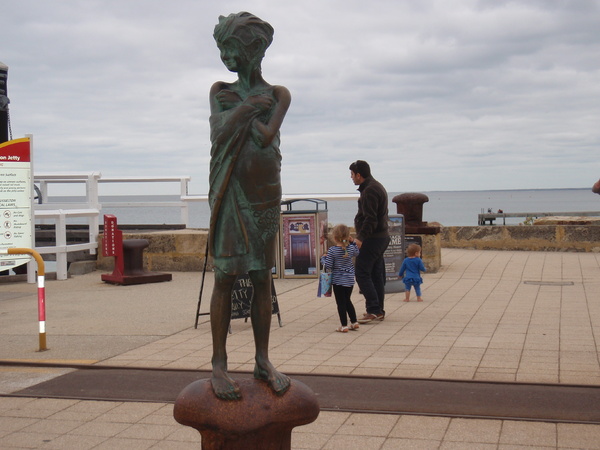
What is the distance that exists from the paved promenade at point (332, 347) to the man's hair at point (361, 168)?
175cm

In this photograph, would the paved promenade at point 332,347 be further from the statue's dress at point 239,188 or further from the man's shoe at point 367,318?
the statue's dress at point 239,188

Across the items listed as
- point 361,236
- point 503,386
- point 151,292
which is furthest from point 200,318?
point 503,386

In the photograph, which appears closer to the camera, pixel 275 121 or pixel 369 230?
pixel 275 121

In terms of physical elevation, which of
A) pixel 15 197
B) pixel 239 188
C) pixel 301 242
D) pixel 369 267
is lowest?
pixel 369 267

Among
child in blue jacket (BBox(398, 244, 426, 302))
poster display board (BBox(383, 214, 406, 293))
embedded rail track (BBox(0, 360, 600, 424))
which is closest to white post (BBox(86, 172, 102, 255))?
poster display board (BBox(383, 214, 406, 293))

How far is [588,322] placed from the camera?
9.84 meters

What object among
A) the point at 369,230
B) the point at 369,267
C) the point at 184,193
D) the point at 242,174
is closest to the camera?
the point at 242,174

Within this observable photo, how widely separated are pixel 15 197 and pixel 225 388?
868 centimetres

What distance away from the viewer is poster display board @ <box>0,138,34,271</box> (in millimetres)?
12000

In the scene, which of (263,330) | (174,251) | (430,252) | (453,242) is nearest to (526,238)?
(453,242)

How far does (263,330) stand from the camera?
15.5ft

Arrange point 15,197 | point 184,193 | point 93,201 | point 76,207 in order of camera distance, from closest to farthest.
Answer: point 15,197, point 93,201, point 76,207, point 184,193

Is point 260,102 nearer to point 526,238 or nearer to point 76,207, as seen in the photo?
point 76,207

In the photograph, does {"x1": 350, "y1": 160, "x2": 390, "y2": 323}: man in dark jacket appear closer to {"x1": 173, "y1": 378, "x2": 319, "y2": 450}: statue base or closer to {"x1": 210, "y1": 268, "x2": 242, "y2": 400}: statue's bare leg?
{"x1": 210, "y1": 268, "x2": 242, "y2": 400}: statue's bare leg
